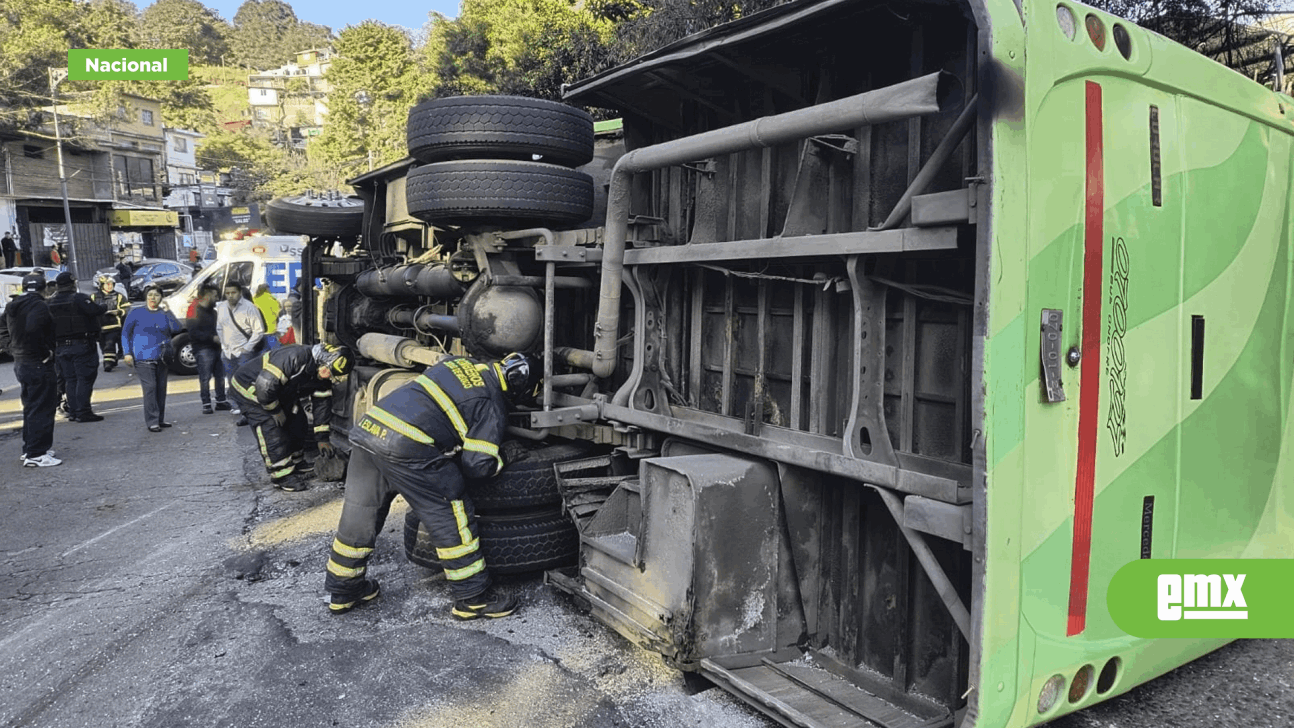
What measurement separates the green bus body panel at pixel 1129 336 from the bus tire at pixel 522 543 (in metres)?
2.50

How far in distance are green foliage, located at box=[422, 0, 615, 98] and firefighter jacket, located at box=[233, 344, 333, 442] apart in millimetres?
9457

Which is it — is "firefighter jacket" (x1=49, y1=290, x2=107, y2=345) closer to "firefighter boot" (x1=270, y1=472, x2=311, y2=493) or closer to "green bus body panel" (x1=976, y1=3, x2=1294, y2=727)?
"firefighter boot" (x1=270, y1=472, x2=311, y2=493)

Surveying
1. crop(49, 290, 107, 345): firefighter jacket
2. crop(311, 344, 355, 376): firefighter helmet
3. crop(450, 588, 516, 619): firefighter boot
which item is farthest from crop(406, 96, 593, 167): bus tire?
crop(49, 290, 107, 345): firefighter jacket

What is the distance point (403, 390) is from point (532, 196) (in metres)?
1.20

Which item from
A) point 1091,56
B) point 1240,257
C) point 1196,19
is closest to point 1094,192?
point 1091,56

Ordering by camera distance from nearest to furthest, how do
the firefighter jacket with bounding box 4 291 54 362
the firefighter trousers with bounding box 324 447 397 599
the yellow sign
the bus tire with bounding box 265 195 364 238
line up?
the firefighter trousers with bounding box 324 447 397 599, the firefighter jacket with bounding box 4 291 54 362, the bus tire with bounding box 265 195 364 238, the yellow sign

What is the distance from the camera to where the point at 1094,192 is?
2.44 meters

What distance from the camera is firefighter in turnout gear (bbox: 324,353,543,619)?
13.4 feet

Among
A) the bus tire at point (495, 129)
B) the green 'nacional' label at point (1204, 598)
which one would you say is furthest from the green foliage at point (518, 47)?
the green 'nacional' label at point (1204, 598)

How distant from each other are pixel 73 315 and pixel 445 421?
22.2ft

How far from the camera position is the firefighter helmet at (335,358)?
6714 mm

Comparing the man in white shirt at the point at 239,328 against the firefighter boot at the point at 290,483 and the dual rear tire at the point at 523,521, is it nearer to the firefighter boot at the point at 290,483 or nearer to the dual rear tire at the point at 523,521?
the firefighter boot at the point at 290,483

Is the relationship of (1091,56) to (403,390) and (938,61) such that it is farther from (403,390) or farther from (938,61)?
(403,390)

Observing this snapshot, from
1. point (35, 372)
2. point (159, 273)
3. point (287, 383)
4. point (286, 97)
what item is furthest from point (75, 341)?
Answer: point (286, 97)
